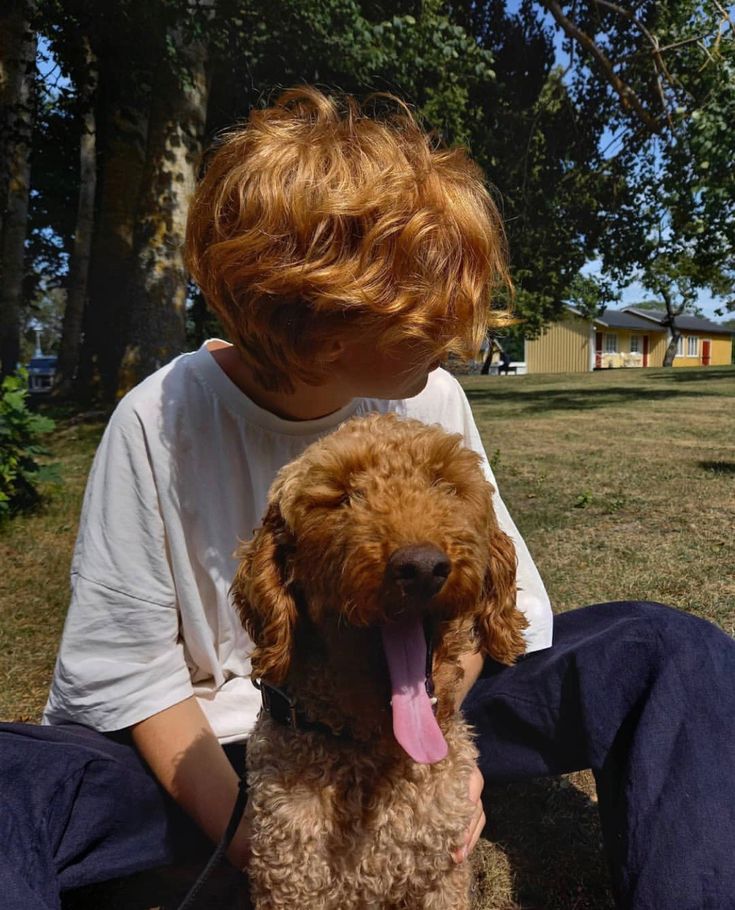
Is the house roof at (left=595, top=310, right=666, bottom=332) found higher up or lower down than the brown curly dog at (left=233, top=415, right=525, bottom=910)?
higher up

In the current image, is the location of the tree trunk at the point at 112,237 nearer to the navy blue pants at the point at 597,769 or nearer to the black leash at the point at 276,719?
the navy blue pants at the point at 597,769

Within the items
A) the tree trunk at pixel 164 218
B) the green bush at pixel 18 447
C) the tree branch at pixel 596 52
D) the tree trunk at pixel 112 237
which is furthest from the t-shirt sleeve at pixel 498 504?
the tree branch at pixel 596 52

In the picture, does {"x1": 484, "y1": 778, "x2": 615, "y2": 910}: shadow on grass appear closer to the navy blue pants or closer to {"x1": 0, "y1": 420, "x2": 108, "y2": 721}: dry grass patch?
the navy blue pants

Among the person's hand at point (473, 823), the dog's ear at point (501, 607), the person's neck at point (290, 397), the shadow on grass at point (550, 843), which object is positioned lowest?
the shadow on grass at point (550, 843)

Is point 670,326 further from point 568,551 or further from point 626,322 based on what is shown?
point 568,551

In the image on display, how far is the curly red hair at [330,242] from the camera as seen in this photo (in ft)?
5.73

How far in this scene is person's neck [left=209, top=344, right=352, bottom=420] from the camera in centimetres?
202

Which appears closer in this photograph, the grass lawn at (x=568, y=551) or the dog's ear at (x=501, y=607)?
the dog's ear at (x=501, y=607)

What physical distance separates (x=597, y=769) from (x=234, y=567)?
1.12m

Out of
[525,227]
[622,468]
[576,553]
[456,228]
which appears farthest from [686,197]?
[456,228]

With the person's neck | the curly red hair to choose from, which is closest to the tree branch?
the curly red hair

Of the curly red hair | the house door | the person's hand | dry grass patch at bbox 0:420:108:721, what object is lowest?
dry grass patch at bbox 0:420:108:721

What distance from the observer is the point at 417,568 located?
4.44 feet

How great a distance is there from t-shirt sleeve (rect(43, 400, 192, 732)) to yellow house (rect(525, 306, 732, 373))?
4667 cm
